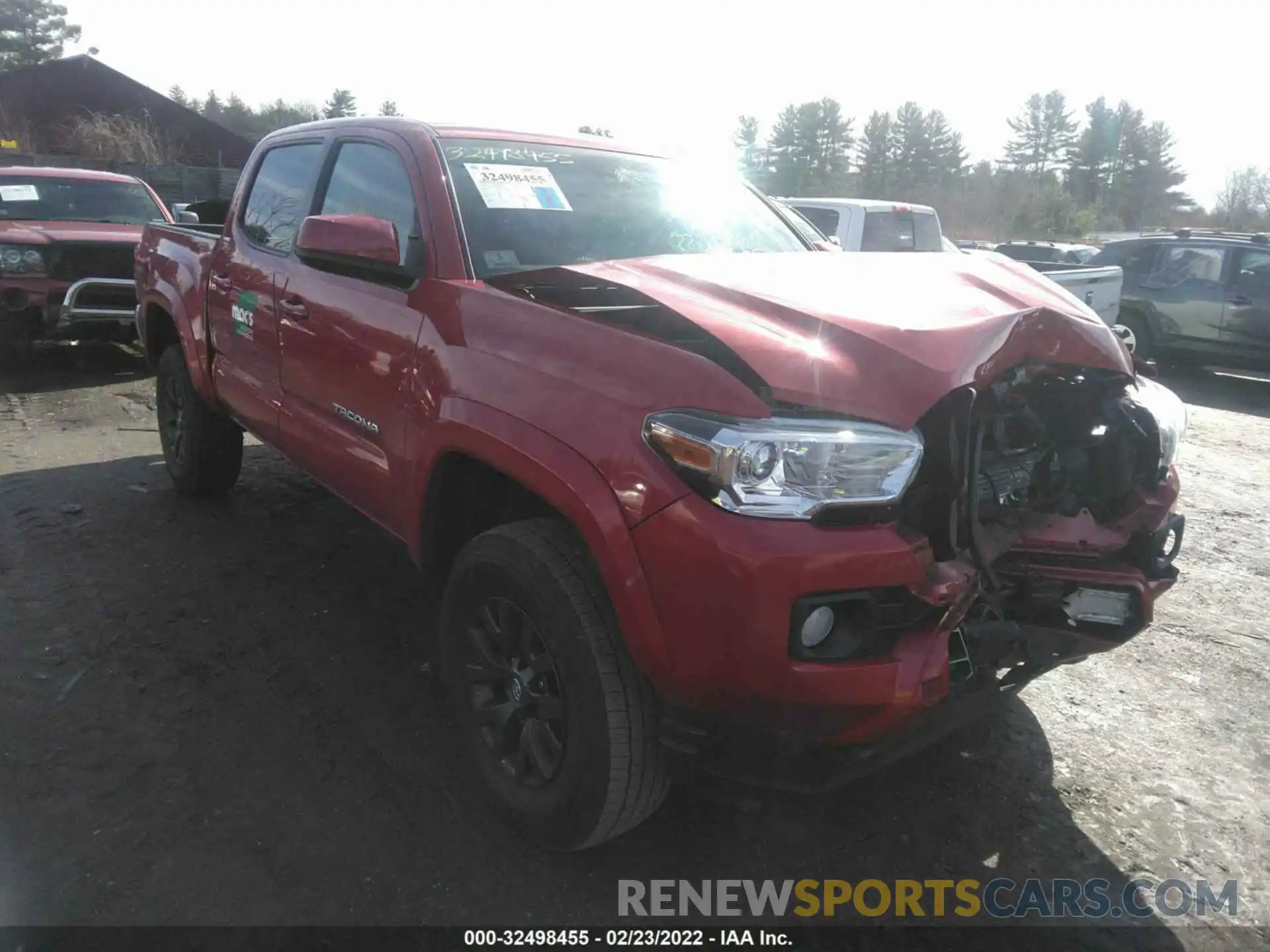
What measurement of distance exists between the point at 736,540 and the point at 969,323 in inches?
32.9

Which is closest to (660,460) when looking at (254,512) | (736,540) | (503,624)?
(736,540)

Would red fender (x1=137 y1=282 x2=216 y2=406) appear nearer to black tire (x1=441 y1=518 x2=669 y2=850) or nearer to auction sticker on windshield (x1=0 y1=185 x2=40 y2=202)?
black tire (x1=441 y1=518 x2=669 y2=850)

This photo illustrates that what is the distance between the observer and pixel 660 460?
6.89 ft

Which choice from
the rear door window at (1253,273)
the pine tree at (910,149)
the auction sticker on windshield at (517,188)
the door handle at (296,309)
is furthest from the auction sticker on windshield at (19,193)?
the pine tree at (910,149)

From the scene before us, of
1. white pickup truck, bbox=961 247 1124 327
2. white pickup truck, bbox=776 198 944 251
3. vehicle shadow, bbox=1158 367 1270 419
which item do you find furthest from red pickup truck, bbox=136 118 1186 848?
vehicle shadow, bbox=1158 367 1270 419

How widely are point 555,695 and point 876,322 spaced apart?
47.8 inches

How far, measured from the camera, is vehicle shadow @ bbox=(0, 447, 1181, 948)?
240 centimetres

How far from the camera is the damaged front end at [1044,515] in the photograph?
2172mm

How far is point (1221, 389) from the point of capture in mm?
10867

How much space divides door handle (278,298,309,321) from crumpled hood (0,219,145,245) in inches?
224

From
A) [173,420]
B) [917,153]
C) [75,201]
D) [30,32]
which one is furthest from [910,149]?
[173,420]

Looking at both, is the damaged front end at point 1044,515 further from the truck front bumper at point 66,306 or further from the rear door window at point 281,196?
the truck front bumper at point 66,306

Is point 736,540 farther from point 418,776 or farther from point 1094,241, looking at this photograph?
point 1094,241

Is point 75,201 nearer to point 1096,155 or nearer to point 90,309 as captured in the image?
point 90,309
